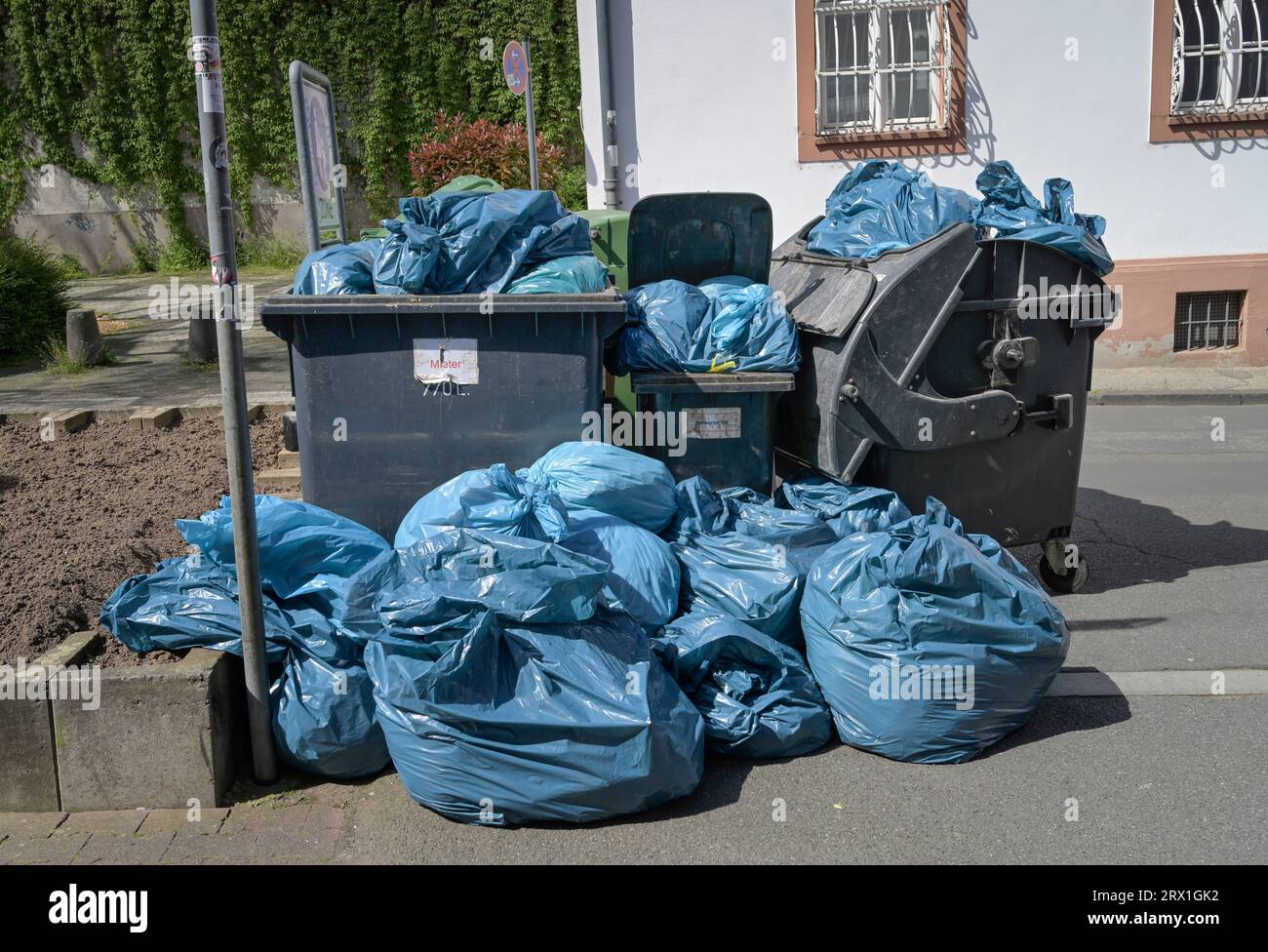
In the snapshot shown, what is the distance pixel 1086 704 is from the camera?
13.9 feet

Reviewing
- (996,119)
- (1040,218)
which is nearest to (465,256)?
(1040,218)

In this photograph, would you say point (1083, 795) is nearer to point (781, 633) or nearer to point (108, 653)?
point (781, 633)

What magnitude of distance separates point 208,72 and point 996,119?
8452 mm

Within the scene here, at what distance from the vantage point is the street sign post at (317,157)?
19.2 ft

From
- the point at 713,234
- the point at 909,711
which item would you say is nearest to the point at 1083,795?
the point at 909,711

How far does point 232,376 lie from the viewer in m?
3.55

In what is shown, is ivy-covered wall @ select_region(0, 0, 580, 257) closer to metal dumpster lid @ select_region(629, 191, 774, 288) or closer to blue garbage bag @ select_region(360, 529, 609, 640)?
metal dumpster lid @ select_region(629, 191, 774, 288)

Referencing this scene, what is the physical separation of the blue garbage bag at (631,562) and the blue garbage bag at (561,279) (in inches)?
37.0

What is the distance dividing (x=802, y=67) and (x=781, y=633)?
7504 millimetres

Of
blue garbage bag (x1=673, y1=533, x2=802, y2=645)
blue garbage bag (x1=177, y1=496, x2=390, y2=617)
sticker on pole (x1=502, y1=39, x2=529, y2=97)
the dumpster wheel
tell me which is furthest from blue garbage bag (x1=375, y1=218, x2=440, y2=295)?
sticker on pole (x1=502, y1=39, x2=529, y2=97)

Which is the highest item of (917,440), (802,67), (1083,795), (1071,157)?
(802,67)

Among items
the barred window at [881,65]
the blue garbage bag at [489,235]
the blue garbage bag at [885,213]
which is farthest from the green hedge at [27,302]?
the blue garbage bag at [885,213]

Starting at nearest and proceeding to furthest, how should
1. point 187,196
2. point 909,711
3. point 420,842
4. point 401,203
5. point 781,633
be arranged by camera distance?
point 420,842
point 909,711
point 781,633
point 401,203
point 187,196

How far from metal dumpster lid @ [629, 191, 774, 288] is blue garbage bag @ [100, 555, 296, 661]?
2.36m
